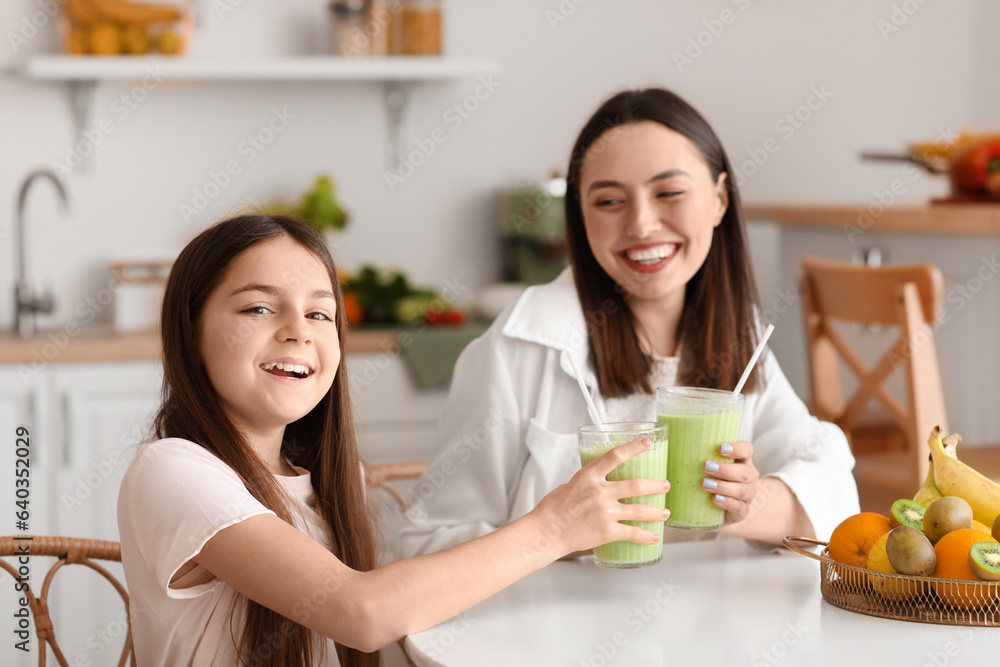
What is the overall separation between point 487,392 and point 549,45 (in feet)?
7.47

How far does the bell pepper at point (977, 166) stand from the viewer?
273 centimetres

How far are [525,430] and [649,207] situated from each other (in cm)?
37

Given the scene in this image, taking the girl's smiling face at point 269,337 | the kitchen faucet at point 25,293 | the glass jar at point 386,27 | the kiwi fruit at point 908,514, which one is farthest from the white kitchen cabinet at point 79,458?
the kiwi fruit at point 908,514

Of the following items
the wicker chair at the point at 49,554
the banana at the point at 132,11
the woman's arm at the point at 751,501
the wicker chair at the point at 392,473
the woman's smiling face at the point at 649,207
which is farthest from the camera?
the banana at the point at 132,11

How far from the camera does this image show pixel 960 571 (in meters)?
1.03

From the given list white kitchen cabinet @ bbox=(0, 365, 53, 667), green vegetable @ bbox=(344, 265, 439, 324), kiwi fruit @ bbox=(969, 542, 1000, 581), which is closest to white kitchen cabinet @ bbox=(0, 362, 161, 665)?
white kitchen cabinet @ bbox=(0, 365, 53, 667)

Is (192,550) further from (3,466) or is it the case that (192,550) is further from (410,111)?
(410,111)

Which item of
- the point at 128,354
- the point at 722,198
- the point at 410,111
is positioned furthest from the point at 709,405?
the point at 410,111

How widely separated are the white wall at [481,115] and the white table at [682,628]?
213 cm

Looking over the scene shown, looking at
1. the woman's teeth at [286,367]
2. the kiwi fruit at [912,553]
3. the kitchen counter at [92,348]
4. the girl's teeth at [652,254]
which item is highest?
the girl's teeth at [652,254]

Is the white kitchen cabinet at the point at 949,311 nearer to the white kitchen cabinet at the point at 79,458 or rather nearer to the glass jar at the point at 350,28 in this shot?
the glass jar at the point at 350,28

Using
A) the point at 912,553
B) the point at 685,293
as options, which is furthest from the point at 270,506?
the point at 685,293

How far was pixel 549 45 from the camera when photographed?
355 centimetres

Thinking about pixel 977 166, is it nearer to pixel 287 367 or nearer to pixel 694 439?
pixel 694 439
